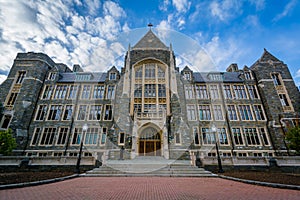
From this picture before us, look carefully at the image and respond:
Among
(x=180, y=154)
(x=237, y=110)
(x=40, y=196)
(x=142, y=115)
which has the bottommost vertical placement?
(x=40, y=196)

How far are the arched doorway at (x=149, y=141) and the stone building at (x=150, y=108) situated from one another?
0.12 meters

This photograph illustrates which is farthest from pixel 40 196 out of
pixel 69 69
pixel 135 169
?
pixel 69 69

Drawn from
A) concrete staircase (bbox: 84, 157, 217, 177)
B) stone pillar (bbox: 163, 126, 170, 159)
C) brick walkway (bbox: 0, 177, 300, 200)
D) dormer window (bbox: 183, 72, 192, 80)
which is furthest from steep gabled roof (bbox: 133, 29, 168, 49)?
brick walkway (bbox: 0, 177, 300, 200)

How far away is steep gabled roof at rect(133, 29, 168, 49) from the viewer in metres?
22.0

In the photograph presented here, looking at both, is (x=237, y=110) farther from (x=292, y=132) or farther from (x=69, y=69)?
(x=69, y=69)

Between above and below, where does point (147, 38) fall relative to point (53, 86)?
above

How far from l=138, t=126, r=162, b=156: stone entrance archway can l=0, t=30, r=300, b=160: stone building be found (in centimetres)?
12

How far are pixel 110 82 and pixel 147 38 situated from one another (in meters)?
9.56

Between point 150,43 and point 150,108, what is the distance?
10988mm

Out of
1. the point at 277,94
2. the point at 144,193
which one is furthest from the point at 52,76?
the point at 277,94

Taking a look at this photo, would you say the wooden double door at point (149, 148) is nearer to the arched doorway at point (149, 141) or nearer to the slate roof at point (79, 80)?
the arched doorway at point (149, 141)

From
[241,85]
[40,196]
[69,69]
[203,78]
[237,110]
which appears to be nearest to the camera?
[40,196]

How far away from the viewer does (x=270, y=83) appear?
64.8 feet

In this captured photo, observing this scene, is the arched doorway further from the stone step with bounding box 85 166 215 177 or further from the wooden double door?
the stone step with bounding box 85 166 215 177
